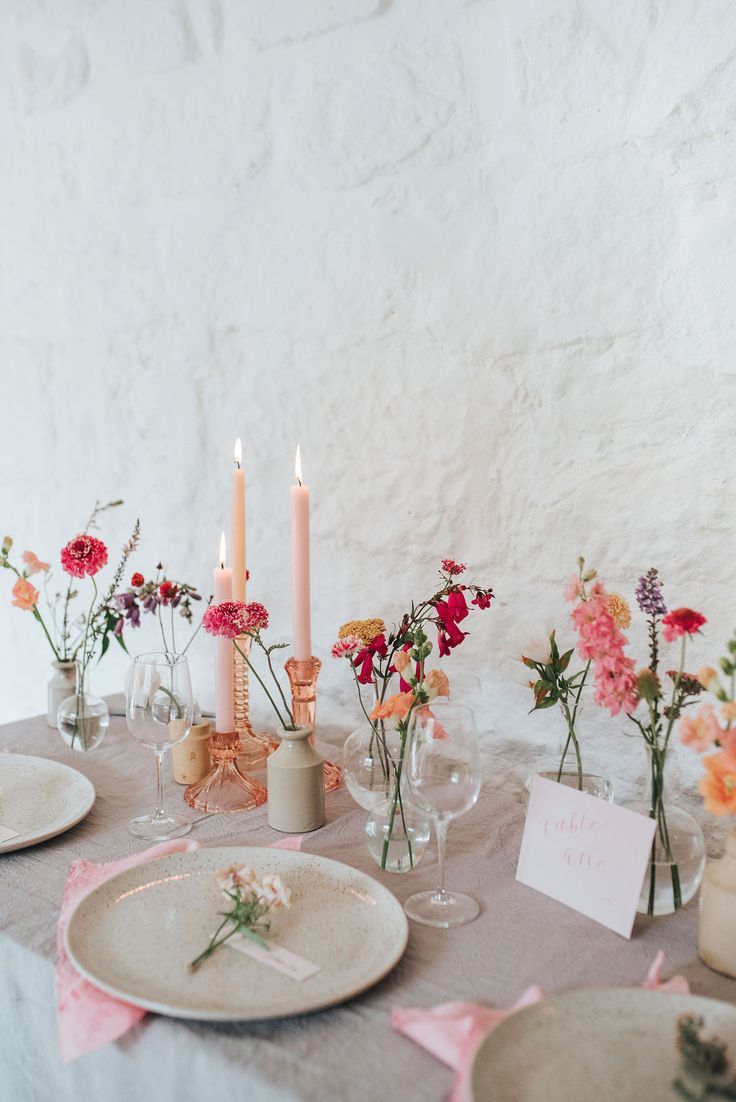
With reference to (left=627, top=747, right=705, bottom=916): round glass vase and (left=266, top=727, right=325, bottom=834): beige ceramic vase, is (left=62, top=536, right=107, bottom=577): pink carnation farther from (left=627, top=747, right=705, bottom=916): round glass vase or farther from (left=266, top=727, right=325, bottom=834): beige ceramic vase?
(left=627, top=747, right=705, bottom=916): round glass vase

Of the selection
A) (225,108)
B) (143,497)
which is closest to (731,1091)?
(143,497)

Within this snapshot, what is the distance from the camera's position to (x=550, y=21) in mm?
1172

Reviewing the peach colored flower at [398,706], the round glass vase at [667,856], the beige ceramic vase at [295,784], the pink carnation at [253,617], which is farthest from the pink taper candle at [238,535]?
the round glass vase at [667,856]

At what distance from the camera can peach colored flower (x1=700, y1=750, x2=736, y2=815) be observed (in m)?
0.71

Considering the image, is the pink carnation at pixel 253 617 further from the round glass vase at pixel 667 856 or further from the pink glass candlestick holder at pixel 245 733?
the round glass vase at pixel 667 856

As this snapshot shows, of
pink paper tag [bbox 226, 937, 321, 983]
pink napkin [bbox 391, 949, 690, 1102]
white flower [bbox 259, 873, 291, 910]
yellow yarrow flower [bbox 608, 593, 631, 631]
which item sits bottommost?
pink napkin [bbox 391, 949, 690, 1102]

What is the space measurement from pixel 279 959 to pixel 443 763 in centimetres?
22

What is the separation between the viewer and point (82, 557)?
125 centimetres

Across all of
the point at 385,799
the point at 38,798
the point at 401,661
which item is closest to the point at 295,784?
the point at 385,799

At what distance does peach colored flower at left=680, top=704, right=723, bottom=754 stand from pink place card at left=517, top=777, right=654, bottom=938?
0.09 m

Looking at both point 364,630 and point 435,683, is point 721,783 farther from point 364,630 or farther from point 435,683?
point 364,630

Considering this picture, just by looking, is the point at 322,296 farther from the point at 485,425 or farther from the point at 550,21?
the point at 550,21

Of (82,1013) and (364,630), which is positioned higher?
(364,630)

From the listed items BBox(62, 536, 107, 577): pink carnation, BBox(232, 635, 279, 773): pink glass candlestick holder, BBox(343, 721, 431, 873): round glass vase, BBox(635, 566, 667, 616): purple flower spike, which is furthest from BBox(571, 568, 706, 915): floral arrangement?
BBox(62, 536, 107, 577): pink carnation
